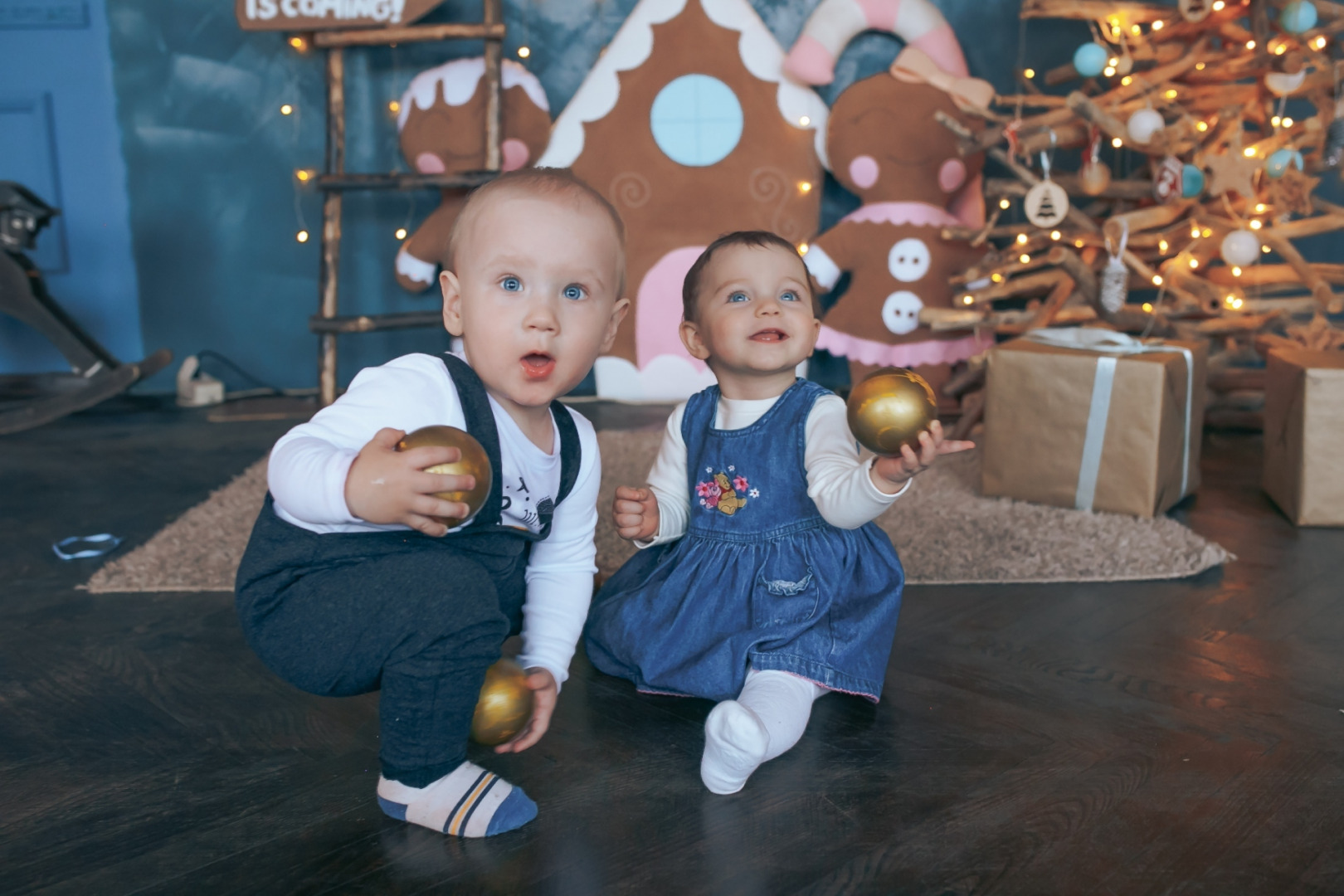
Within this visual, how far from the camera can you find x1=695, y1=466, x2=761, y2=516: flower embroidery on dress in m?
1.22

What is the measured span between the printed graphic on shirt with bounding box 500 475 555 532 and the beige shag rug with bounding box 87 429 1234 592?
605 mm

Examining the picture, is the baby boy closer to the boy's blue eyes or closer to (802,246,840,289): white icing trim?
the boy's blue eyes

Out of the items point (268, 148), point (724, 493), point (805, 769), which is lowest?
point (805, 769)

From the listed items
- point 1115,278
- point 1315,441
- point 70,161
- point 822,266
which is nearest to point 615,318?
point 1315,441

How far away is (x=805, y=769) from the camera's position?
102 cm

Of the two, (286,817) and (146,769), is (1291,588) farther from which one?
(146,769)

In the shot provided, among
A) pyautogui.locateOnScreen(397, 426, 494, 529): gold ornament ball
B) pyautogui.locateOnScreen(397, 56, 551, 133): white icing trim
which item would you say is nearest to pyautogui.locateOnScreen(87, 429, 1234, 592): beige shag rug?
pyautogui.locateOnScreen(397, 426, 494, 529): gold ornament ball

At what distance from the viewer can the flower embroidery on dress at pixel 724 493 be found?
1.22 m

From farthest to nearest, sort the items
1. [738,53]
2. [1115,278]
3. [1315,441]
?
[738,53] < [1115,278] < [1315,441]

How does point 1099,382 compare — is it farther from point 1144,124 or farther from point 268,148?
point 268,148

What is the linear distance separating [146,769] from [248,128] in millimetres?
2792

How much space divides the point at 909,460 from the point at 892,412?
0.17 ft

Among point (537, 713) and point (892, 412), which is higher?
point (892, 412)

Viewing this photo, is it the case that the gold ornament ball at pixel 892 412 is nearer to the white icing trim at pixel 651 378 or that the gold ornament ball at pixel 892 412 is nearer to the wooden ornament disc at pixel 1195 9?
the wooden ornament disc at pixel 1195 9
